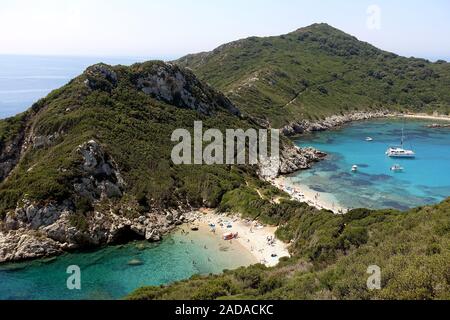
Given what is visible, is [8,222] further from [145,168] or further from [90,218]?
[145,168]

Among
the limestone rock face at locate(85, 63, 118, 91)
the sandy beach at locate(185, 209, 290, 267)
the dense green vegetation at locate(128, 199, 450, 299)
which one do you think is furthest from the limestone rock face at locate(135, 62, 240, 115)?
the dense green vegetation at locate(128, 199, 450, 299)

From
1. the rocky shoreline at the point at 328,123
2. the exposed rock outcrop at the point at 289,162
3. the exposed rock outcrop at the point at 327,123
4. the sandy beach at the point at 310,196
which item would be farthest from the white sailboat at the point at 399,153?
the sandy beach at the point at 310,196

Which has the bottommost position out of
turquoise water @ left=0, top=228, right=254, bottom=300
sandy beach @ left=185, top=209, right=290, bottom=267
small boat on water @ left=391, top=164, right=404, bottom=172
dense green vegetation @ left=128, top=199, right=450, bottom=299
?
turquoise water @ left=0, top=228, right=254, bottom=300

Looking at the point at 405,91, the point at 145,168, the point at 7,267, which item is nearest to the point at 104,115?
the point at 145,168

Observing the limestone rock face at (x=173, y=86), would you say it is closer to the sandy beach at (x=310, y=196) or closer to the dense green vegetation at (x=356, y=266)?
the sandy beach at (x=310, y=196)

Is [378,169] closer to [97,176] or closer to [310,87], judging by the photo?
[97,176]

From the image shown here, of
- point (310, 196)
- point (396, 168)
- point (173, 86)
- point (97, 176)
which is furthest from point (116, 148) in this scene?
point (396, 168)

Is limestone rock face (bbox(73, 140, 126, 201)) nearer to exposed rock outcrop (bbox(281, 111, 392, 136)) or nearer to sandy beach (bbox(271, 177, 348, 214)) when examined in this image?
sandy beach (bbox(271, 177, 348, 214))
